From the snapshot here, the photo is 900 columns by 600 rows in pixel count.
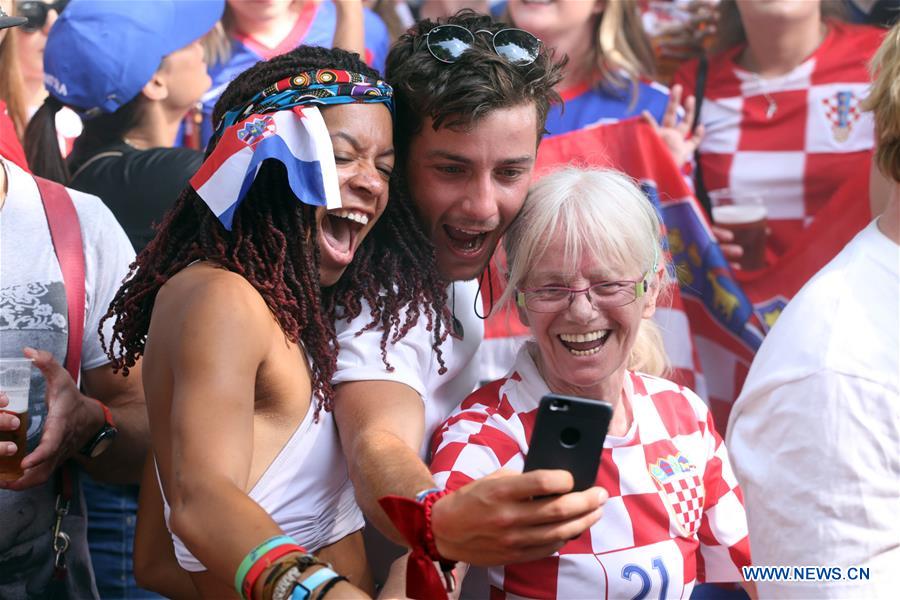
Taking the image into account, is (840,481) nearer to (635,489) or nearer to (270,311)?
(635,489)

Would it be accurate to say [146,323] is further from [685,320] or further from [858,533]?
[685,320]

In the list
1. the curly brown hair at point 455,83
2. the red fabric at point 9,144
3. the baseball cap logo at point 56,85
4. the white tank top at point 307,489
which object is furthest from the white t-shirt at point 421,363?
the baseball cap logo at point 56,85

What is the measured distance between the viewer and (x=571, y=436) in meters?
1.56

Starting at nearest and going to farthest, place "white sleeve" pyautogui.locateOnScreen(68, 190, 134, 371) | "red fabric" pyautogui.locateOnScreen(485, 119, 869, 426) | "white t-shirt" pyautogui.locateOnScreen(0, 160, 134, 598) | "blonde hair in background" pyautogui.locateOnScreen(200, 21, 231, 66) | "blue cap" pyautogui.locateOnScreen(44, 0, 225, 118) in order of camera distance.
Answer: "white t-shirt" pyautogui.locateOnScreen(0, 160, 134, 598)
"white sleeve" pyautogui.locateOnScreen(68, 190, 134, 371)
"blue cap" pyautogui.locateOnScreen(44, 0, 225, 118)
"blonde hair in background" pyautogui.locateOnScreen(200, 21, 231, 66)
"red fabric" pyautogui.locateOnScreen(485, 119, 869, 426)

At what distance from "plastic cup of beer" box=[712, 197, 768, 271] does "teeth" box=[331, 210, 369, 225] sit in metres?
1.84

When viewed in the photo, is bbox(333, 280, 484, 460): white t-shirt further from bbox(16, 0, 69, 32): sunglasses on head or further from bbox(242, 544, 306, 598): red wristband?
bbox(16, 0, 69, 32): sunglasses on head

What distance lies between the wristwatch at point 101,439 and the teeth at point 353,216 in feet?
2.30

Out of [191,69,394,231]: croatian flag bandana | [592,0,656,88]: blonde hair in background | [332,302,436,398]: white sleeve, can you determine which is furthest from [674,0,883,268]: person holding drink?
[191,69,394,231]: croatian flag bandana

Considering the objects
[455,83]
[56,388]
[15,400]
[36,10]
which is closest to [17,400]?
[15,400]

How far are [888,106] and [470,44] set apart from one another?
852 mm

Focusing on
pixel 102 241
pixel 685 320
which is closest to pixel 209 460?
pixel 102 241

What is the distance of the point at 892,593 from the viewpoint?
1806 millimetres

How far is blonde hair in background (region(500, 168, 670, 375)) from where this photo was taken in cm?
222

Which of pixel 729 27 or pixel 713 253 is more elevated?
pixel 729 27
